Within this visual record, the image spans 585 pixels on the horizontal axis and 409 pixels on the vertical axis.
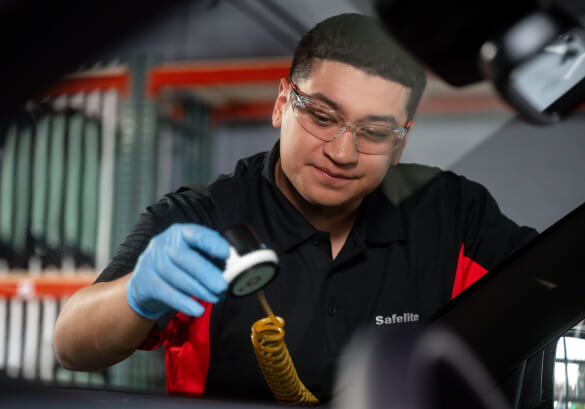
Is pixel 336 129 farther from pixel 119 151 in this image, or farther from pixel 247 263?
pixel 119 151

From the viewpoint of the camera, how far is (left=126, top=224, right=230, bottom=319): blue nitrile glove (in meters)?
0.52

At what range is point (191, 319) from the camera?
899 mm

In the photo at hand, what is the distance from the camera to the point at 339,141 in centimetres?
83

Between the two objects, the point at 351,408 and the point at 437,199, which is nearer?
the point at 351,408

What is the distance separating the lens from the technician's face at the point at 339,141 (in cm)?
81

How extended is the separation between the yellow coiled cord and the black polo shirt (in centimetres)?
5

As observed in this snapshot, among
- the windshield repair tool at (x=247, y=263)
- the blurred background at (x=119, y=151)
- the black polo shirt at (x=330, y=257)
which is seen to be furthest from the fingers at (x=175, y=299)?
the blurred background at (x=119, y=151)

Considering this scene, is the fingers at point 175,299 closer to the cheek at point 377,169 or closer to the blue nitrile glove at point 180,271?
the blue nitrile glove at point 180,271

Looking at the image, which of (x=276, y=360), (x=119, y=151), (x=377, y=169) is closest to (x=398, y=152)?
(x=377, y=169)

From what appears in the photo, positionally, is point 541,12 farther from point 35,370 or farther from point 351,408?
point 35,370

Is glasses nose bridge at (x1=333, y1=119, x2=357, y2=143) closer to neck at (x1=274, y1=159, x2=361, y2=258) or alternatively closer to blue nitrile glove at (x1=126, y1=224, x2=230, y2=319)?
neck at (x1=274, y1=159, x2=361, y2=258)

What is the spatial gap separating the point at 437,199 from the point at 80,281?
2464mm

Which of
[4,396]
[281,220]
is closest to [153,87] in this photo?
[281,220]

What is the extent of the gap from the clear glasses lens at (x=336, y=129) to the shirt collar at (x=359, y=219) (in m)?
0.17
